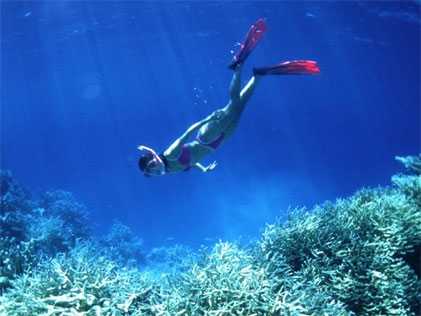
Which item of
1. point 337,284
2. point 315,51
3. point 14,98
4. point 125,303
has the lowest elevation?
point 14,98

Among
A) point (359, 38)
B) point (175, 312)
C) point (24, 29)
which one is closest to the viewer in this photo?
point (175, 312)

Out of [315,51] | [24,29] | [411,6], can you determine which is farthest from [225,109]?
[315,51]

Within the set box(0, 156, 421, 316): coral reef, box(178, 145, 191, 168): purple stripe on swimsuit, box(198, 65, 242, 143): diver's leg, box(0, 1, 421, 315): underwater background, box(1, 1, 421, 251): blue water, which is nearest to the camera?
box(0, 156, 421, 316): coral reef

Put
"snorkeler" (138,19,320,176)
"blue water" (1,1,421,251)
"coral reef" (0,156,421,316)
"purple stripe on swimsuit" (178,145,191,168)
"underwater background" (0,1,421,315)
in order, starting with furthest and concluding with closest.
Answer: "blue water" (1,1,421,251) → "snorkeler" (138,19,320,176) → "purple stripe on swimsuit" (178,145,191,168) → "underwater background" (0,1,421,315) → "coral reef" (0,156,421,316)

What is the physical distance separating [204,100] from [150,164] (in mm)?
69038

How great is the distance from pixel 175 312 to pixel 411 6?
3260 cm

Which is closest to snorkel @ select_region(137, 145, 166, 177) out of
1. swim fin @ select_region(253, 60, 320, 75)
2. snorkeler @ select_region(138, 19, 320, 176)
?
snorkeler @ select_region(138, 19, 320, 176)

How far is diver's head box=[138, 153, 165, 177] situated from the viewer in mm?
7382

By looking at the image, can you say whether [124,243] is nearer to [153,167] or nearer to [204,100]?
[153,167]

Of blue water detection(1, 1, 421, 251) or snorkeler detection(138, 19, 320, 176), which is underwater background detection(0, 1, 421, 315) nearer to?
blue water detection(1, 1, 421, 251)

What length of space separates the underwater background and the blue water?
33 centimetres

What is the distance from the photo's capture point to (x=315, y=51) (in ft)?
159

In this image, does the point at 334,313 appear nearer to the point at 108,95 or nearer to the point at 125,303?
the point at 125,303

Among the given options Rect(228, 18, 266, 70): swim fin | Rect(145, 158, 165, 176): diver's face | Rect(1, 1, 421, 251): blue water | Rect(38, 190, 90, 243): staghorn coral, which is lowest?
Rect(1, 1, 421, 251): blue water
